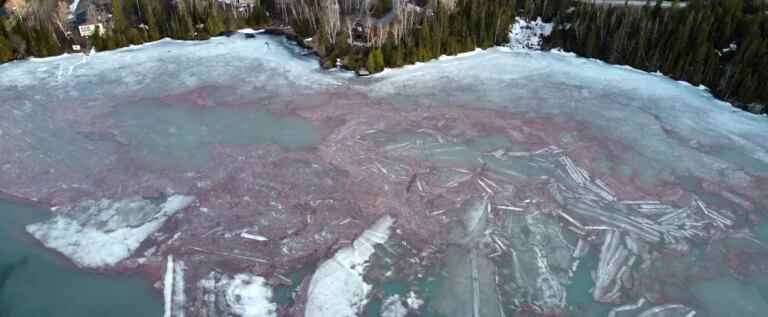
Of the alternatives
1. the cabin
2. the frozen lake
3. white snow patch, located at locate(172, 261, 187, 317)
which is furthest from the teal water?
the cabin

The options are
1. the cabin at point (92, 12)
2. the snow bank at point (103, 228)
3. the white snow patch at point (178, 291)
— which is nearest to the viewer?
the white snow patch at point (178, 291)

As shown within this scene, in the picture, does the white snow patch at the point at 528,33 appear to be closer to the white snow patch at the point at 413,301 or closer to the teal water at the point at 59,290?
the white snow patch at the point at 413,301

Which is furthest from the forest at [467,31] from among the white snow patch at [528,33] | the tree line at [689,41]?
the white snow patch at [528,33]

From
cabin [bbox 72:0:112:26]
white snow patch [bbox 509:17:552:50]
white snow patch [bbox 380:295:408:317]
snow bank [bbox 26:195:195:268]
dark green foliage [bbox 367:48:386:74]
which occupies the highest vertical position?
cabin [bbox 72:0:112:26]

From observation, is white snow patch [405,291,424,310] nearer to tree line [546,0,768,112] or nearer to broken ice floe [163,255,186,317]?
broken ice floe [163,255,186,317]

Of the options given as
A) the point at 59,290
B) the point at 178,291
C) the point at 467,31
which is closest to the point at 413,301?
the point at 178,291

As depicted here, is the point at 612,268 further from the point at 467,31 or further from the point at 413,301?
the point at 467,31

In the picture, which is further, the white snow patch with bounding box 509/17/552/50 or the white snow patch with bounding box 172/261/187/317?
the white snow patch with bounding box 509/17/552/50
